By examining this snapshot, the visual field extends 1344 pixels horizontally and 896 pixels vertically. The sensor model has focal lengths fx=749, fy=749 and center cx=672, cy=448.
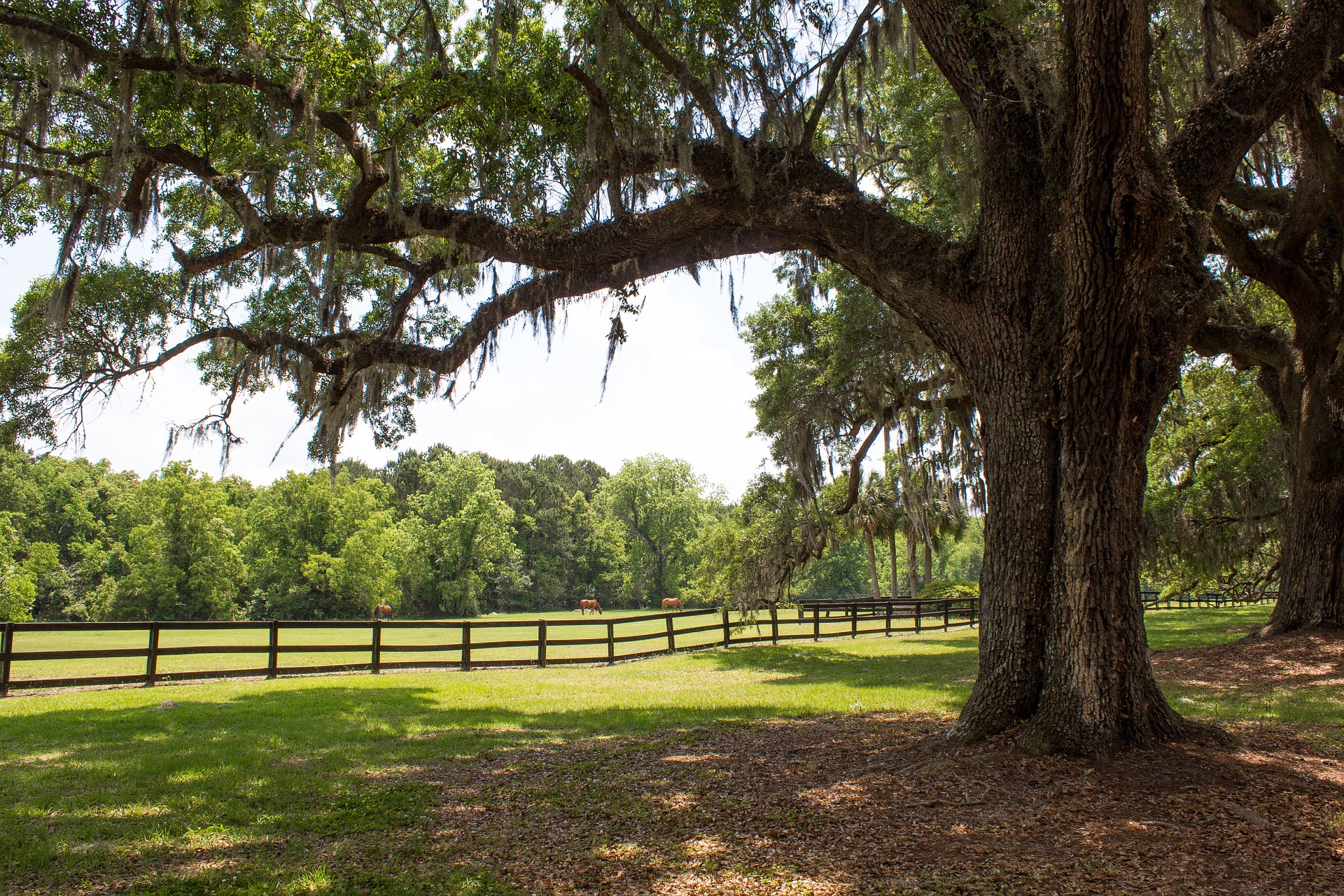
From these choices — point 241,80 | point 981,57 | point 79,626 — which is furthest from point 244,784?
point 981,57

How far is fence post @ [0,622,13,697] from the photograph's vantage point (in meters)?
9.67

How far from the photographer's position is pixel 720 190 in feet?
21.4

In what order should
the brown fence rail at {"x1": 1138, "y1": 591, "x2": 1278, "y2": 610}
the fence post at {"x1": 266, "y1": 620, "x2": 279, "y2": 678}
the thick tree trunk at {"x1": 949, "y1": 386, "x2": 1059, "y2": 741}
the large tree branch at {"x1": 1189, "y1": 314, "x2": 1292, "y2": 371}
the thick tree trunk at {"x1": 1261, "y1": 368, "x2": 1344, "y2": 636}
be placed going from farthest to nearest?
the brown fence rail at {"x1": 1138, "y1": 591, "x2": 1278, "y2": 610} < the fence post at {"x1": 266, "y1": 620, "x2": 279, "y2": 678} < the thick tree trunk at {"x1": 1261, "y1": 368, "x2": 1344, "y2": 636} < the large tree branch at {"x1": 1189, "y1": 314, "x2": 1292, "y2": 371} < the thick tree trunk at {"x1": 949, "y1": 386, "x2": 1059, "y2": 741}

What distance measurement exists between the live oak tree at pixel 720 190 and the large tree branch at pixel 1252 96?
0.02m

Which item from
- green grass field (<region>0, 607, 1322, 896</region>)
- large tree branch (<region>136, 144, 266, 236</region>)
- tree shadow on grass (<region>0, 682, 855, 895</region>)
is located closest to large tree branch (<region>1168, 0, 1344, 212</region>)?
green grass field (<region>0, 607, 1322, 896</region>)

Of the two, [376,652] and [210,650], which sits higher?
[210,650]

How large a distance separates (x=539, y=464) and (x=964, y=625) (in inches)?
2621

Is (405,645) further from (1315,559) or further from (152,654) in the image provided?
(1315,559)

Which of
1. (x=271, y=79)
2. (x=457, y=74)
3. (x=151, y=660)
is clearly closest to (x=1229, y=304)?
(x=457, y=74)

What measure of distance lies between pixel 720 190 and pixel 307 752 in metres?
5.91

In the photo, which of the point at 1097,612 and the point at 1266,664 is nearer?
the point at 1097,612

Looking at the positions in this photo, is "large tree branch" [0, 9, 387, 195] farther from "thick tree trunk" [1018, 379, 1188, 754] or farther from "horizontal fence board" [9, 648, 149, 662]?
"horizontal fence board" [9, 648, 149, 662]

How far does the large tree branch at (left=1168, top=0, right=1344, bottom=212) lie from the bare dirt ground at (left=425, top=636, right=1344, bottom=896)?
12.9ft

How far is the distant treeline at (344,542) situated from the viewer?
1547 inches
